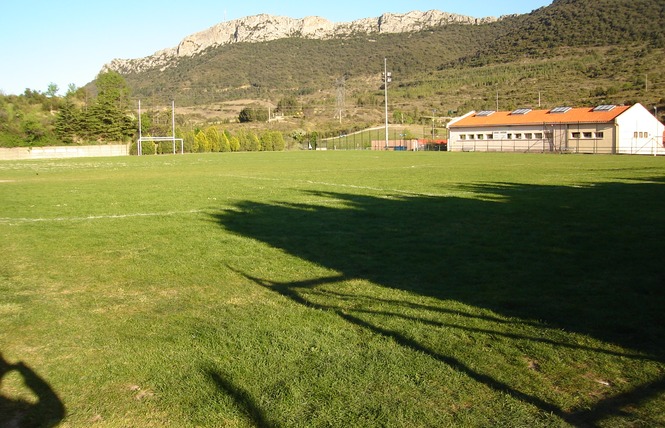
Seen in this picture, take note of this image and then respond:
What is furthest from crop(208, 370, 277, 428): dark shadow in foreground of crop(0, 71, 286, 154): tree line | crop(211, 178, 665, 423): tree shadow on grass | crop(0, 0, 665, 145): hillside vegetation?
crop(0, 0, 665, 145): hillside vegetation

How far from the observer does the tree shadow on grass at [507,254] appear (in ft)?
17.1

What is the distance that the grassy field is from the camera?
3.70 m

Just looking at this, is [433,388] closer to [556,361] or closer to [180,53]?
[556,361]

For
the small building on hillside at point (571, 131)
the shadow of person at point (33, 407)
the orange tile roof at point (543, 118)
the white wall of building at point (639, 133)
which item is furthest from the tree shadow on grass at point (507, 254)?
the orange tile roof at point (543, 118)

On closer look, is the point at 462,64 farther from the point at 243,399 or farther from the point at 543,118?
the point at 243,399

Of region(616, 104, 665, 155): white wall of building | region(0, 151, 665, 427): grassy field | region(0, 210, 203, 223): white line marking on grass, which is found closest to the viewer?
region(0, 151, 665, 427): grassy field

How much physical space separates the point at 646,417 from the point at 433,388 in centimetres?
123

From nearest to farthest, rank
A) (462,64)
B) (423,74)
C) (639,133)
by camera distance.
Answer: (639,133), (462,64), (423,74)

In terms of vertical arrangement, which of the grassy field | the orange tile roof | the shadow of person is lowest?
the shadow of person

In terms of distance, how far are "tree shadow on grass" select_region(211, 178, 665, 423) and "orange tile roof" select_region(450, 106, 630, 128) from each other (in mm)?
43759

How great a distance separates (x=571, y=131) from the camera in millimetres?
57125

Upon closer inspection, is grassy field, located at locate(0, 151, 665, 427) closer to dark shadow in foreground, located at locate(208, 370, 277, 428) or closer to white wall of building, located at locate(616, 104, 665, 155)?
dark shadow in foreground, located at locate(208, 370, 277, 428)

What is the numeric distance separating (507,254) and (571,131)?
176 ft

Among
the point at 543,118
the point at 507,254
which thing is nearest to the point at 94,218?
the point at 507,254
